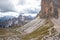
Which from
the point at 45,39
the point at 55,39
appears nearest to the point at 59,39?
the point at 55,39

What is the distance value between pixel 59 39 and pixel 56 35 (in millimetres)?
11925

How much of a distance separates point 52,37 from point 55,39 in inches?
265

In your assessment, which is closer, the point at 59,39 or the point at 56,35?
the point at 59,39

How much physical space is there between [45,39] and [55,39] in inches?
469

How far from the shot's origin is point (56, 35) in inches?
7249

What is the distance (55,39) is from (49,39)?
274 inches

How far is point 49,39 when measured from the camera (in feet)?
589

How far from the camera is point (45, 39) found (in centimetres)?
18338

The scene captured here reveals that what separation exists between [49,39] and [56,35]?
339 inches

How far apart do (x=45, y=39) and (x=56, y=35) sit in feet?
34.3

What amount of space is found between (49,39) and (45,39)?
493 centimetres

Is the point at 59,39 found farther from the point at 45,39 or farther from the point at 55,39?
the point at 45,39
